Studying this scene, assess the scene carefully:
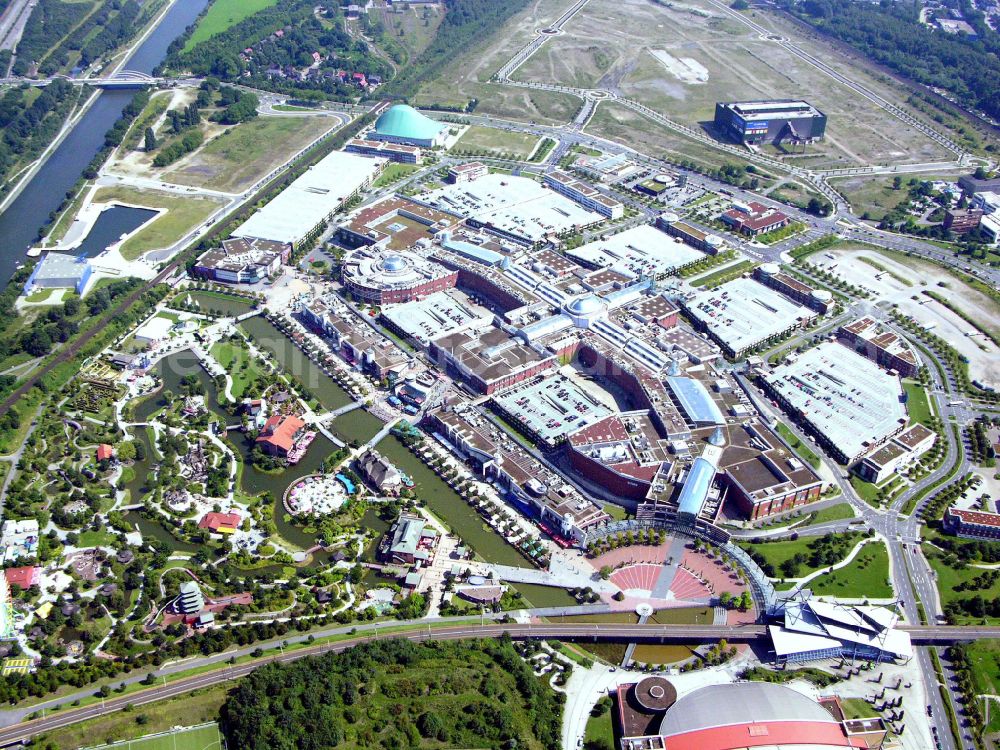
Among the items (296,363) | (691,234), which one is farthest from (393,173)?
(296,363)

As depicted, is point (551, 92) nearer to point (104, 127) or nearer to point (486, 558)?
point (104, 127)

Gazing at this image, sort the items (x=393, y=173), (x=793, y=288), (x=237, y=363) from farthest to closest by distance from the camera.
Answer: (x=393, y=173) < (x=793, y=288) < (x=237, y=363)

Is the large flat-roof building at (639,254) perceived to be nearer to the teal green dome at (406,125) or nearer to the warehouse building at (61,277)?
the teal green dome at (406,125)

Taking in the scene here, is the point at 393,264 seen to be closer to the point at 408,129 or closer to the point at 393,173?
the point at 393,173

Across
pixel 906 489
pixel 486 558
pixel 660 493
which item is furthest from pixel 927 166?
pixel 486 558

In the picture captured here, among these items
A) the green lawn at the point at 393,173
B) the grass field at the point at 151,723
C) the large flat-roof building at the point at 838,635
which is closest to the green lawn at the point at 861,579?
the large flat-roof building at the point at 838,635

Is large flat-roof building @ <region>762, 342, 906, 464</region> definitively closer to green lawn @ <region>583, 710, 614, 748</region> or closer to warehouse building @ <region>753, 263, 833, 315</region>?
warehouse building @ <region>753, 263, 833, 315</region>

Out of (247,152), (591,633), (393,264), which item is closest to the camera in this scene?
(591,633)
